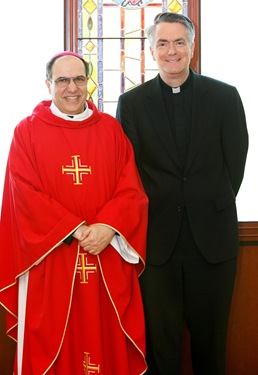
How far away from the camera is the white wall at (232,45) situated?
11.6 ft

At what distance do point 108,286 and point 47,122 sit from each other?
2.94 feet

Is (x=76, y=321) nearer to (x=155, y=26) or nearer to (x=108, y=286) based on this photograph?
(x=108, y=286)

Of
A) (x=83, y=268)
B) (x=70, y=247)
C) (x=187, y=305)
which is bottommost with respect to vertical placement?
(x=187, y=305)

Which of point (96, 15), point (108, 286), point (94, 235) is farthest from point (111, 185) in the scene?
point (96, 15)

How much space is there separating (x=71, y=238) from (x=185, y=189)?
0.65m

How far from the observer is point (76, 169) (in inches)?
109

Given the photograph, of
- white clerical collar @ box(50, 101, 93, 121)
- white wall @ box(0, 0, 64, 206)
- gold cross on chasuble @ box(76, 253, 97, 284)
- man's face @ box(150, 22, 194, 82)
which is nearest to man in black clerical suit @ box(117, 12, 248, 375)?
man's face @ box(150, 22, 194, 82)

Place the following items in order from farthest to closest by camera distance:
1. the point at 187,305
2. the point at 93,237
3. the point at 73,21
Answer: the point at 73,21 < the point at 187,305 < the point at 93,237

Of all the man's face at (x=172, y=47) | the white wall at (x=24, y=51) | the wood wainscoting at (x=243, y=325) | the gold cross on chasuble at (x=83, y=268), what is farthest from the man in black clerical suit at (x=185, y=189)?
the white wall at (x=24, y=51)

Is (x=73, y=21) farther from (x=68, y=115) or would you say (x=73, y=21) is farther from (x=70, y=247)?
(x=70, y=247)

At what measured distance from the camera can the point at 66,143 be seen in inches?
110

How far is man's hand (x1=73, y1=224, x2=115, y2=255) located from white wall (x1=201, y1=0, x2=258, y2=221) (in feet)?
4.01

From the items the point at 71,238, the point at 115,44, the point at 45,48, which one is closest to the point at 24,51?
the point at 45,48

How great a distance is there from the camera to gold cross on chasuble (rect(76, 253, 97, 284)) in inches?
109
